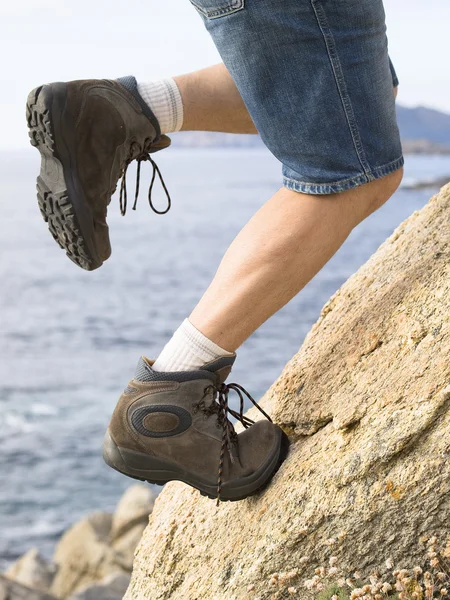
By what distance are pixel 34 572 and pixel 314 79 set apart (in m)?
9.85

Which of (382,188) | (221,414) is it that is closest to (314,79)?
(382,188)

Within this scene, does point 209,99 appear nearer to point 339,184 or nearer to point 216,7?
point 216,7

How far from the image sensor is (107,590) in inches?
338

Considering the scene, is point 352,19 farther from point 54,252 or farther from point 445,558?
point 54,252

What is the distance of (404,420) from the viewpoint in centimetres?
221

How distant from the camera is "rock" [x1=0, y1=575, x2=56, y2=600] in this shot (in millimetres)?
8578

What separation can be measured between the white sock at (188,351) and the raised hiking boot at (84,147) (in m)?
0.35

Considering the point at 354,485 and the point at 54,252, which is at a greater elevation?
the point at 354,485

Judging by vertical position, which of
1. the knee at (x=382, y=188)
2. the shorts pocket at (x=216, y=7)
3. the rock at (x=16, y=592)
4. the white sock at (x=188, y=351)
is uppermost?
the shorts pocket at (x=216, y=7)

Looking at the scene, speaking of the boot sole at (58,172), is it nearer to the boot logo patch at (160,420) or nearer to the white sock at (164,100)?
the white sock at (164,100)

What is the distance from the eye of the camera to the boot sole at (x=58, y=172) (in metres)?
2.29

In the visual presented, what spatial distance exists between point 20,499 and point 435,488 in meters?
16.0

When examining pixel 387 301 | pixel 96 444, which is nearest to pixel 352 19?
pixel 387 301

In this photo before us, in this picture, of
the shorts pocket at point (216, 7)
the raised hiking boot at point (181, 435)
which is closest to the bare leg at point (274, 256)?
the raised hiking boot at point (181, 435)
